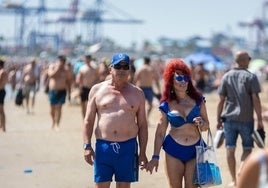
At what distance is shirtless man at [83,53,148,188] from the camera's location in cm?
519

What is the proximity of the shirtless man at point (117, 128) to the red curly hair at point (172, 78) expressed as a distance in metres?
0.24

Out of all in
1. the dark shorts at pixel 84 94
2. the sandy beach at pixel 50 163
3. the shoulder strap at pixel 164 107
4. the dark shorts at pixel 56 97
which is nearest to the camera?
the shoulder strap at pixel 164 107

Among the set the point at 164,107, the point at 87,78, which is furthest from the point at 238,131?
the point at 87,78

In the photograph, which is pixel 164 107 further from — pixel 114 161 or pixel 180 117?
pixel 114 161

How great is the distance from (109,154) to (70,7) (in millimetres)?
123602

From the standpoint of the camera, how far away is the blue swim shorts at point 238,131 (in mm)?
7449

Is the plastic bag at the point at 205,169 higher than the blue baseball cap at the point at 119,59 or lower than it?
lower

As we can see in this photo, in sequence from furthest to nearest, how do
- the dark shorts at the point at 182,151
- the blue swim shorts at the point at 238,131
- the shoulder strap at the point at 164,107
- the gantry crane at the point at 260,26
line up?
1. the gantry crane at the point at 260,26
2. the blue swim shorts at the point at 238,131
3. the shoulder strap at the point at 164,107
4. the dark shorts at the point at 182,151

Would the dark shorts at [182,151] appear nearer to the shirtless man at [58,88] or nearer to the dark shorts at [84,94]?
the shirtless man at [58,88]

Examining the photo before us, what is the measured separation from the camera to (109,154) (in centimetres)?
517

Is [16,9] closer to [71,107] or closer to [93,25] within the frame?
[93,25]

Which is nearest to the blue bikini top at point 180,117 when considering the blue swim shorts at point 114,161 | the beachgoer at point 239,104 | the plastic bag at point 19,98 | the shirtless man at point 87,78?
the blue swim shorts at point 114,161

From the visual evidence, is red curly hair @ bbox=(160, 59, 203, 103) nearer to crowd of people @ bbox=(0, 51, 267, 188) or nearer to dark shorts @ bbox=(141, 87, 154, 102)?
crowd of people @ bbox=(0, 51, 267, 188)

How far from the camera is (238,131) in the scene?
7.51 m
